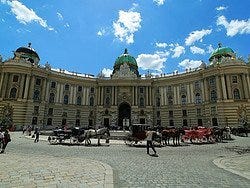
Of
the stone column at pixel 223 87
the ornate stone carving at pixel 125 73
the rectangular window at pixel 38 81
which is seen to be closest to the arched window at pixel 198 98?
the stone column at pixel 223 87

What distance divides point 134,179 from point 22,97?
186 feet

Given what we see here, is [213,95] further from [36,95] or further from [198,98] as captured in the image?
[36,95]

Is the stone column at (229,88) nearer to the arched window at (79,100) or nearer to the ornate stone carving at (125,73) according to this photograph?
the ornate stone carving at (125,73)

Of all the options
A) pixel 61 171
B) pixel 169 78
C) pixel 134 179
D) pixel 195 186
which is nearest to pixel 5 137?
pixel 61 171

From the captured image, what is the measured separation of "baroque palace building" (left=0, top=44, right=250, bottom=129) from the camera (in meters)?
54.8

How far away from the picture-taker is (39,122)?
58.2 meters

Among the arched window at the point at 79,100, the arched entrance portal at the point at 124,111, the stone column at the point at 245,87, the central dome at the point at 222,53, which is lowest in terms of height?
the arched entrance portal at the point at 124,111

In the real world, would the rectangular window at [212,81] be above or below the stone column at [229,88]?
above

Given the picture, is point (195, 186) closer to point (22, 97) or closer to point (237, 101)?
point (237, 101)

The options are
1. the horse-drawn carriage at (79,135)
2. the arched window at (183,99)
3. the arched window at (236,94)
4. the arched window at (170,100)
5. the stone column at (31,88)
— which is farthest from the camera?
the arched window at (170,100)

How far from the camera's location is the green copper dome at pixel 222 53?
65.1m

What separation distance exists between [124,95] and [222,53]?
35.4 meters

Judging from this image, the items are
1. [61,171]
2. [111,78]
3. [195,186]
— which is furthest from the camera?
[111,78]

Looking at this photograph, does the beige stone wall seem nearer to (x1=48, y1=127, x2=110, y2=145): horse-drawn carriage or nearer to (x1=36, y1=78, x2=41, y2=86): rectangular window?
(x1=36, y1=78, x2=41, y2=86): rectangular window
